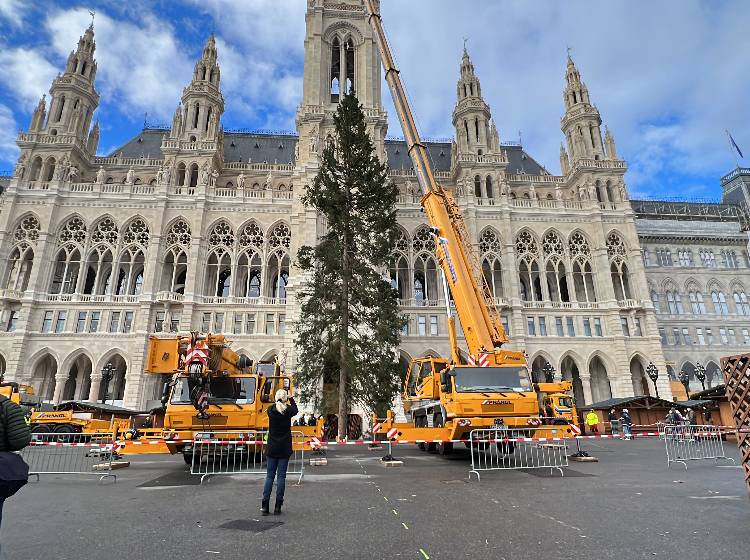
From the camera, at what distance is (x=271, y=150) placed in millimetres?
52594

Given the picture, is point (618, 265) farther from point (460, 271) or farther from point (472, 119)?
point (460, 271)

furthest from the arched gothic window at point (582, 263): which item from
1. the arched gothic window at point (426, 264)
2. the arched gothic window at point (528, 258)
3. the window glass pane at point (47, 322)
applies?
the window glass pane at point (47, 322)

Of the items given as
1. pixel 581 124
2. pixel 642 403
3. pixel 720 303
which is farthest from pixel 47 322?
pixel 720 303

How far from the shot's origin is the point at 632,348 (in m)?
38.7

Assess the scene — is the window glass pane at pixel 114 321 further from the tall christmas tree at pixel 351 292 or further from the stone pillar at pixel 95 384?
the tall christmas tree at pixel 351 292

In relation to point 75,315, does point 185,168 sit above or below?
above

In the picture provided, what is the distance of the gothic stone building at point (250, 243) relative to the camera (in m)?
35.7

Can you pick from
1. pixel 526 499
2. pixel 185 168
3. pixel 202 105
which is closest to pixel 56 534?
pixel 526 499

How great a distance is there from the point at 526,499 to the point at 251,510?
14.5 feet

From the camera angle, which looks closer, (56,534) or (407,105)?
(56,534)

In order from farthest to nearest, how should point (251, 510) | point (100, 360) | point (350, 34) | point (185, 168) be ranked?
point (350, 34) < point (185, 168) < point (100, 360) < point (251, 510)

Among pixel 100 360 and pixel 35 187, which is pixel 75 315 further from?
pixel 35 187

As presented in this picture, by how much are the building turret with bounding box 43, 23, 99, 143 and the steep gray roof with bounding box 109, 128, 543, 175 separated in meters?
6.39

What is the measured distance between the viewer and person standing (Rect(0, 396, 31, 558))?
356 cm
